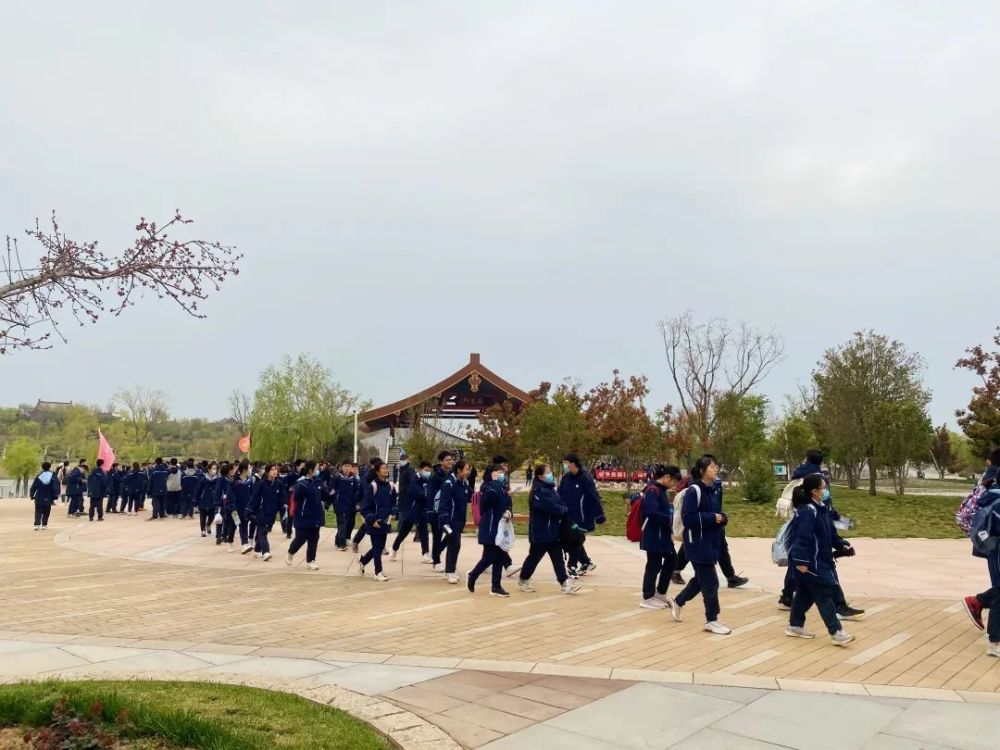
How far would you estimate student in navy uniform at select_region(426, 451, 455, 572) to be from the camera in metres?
11.7

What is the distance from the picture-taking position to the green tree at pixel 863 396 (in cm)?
3256

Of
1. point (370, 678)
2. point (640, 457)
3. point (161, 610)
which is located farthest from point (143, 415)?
point (370, 678)

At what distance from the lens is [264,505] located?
1305 centimetres

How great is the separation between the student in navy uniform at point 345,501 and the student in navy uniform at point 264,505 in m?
1.26

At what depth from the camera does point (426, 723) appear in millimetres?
4383

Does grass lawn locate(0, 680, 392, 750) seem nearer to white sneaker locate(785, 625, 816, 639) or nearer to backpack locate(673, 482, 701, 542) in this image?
backpack locate(673, 482, 701, 542)

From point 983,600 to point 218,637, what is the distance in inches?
281

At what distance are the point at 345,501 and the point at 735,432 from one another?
2509cm

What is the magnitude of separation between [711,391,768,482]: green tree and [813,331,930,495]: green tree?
3.29 metres

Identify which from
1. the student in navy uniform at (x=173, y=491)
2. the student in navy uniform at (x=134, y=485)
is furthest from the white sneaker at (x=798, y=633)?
the student in navy uniform at (x=134, y=485)

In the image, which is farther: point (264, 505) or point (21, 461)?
point (21, 461)

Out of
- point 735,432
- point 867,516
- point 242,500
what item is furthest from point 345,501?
point 735,432

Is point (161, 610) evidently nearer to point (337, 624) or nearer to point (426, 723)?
point (337, 624)

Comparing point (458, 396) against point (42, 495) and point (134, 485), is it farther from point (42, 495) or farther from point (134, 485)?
point (42, 495)
